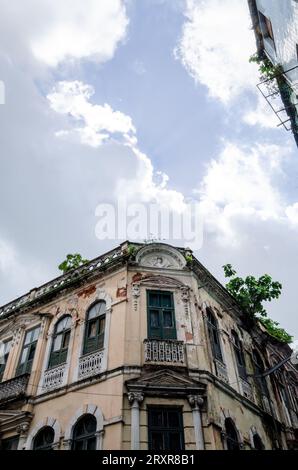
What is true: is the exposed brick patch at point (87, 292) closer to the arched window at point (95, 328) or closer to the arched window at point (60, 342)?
the arched window at point (95, 328)

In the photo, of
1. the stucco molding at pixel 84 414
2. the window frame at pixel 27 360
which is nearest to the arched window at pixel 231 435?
the stucco molding at pixel 84 414

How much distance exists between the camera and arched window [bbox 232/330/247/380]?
13002 mm

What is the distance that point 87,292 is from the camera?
13047mm

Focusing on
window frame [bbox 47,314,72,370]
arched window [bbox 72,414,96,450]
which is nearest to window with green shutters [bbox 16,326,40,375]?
window frame [bbox 47,314,72,370]

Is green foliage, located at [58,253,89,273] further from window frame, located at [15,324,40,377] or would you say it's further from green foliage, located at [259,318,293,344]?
green foliage, located at [259,318,293,344]

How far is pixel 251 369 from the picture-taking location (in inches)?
549

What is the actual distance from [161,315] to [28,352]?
5.32 metres

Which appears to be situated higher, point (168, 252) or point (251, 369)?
point (168, 252)

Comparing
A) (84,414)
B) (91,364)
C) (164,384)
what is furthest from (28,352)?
(164,384)

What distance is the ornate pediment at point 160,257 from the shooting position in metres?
12.9
